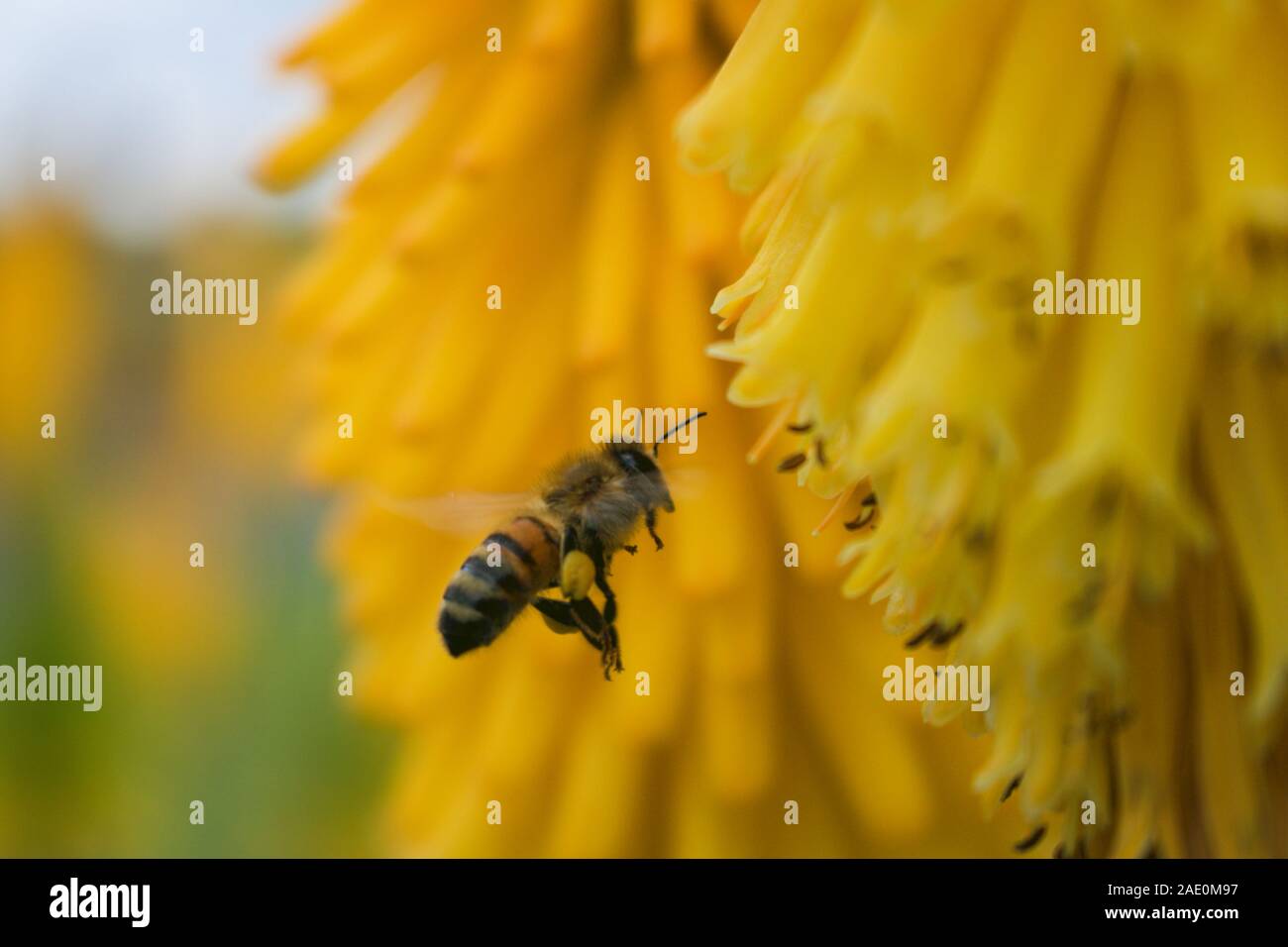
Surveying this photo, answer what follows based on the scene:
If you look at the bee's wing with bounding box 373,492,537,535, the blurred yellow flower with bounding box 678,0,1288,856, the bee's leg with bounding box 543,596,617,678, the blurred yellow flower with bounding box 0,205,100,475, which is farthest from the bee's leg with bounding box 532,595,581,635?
the blurred yellow flower with bounding box 0,205,100,475

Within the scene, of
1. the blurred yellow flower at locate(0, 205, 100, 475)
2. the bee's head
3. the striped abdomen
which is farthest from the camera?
the blurred yellow flower at locate(0, 205, 100, 475)

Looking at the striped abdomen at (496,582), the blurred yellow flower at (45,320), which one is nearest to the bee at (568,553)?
the striped abdomen at (496,582)

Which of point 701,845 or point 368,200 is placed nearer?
point 701,845

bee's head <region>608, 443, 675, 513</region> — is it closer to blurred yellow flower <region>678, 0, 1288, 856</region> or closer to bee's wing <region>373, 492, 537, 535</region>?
bee's wing <region>373, 492, 537, 535</region>

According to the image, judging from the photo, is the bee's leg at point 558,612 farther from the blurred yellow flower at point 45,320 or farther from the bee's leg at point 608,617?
the blurred yellow flower at point 45,320

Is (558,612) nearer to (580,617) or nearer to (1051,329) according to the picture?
(580,617)
